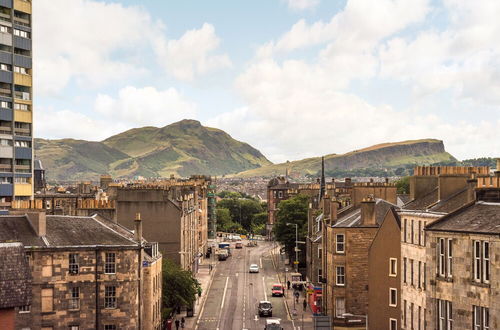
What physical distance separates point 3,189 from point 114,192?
17.4 meters

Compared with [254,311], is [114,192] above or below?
above

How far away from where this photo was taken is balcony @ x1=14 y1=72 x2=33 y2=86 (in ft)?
342

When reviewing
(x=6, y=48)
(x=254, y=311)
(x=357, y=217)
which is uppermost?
(x=6, y=48)

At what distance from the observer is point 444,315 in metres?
44.0

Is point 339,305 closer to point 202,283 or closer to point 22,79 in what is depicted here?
point 202,283

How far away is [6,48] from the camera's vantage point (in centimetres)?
10325

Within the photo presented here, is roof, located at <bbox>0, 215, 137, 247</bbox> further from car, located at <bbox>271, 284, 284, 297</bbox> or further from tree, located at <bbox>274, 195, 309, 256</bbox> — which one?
tree, located at <bbox>274, 195, 309, 256</bbox>

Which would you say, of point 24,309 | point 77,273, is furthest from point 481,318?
point 24,309

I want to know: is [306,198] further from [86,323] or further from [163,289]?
[86,323]

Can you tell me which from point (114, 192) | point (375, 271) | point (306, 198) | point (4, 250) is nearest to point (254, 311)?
point (114, 192)

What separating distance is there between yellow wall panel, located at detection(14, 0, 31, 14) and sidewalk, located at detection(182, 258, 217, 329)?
1847 inches

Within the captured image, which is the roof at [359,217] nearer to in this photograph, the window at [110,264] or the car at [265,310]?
the car at [265,310]

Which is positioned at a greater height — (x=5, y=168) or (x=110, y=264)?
(x=5, y=168)

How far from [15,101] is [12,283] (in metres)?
75.2
